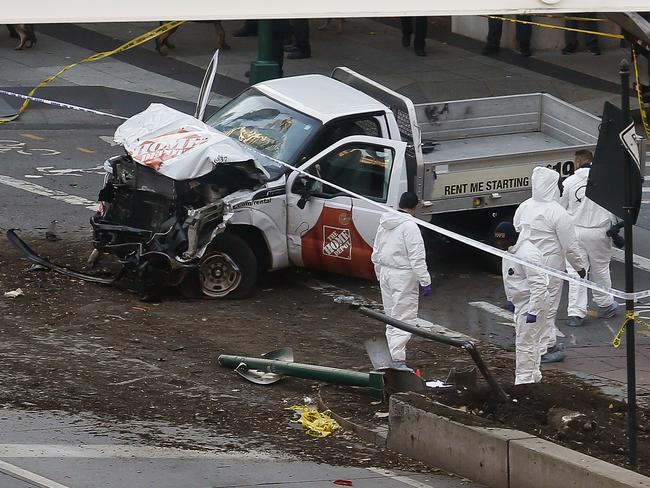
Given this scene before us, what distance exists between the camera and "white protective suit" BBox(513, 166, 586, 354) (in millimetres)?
10797

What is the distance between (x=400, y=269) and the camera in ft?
34.8

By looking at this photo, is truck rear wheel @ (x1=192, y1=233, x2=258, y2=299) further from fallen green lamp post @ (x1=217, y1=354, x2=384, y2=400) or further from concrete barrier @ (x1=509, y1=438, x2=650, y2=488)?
concrete barrier @ (x1=509, y1=438, x2=650, y2=488)

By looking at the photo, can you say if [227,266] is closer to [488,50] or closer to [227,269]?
[227,269]

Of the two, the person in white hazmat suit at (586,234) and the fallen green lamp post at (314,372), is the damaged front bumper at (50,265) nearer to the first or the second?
the fallen green lamp post at (314,372)

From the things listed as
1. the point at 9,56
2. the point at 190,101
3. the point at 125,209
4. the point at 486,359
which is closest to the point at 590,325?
the point at 486,359

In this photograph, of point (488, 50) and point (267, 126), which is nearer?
point (267, 126)

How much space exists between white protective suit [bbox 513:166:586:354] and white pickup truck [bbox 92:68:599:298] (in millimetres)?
2036

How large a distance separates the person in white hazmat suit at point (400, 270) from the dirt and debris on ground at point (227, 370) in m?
0.43

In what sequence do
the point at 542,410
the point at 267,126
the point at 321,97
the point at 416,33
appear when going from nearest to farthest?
the point at 542,410
the point at 267,126
the point at 321,97
the point at 416,33

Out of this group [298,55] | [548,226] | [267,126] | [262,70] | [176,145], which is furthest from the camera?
[298,55]

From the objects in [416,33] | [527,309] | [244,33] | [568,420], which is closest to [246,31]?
[244,33]

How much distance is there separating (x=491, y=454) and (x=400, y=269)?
2.93m

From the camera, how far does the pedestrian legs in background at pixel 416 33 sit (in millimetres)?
24391

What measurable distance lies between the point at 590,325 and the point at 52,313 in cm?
531
